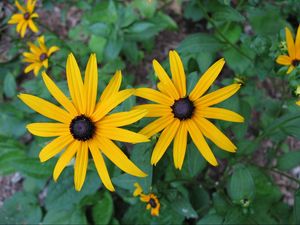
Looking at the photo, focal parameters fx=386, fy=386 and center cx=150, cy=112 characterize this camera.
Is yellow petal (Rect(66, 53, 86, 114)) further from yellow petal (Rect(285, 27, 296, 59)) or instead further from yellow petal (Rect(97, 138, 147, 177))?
yellow petal (Rect(285, 27, 296, 59))

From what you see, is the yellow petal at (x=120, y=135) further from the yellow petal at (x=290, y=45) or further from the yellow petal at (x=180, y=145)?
the yellow petal at (x=290, y=45)

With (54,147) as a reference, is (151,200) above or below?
below

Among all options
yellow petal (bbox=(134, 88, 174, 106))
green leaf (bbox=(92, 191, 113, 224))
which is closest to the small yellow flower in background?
yellow petal (bbox=(134, 88, 174, 106))

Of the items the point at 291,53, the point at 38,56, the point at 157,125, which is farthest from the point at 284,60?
the point at 38,56

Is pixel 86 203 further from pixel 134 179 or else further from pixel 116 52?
pixel 116 52

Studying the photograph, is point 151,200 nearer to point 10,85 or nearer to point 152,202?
point 152,202

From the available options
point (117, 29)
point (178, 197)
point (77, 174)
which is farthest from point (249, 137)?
point (77, 174)
